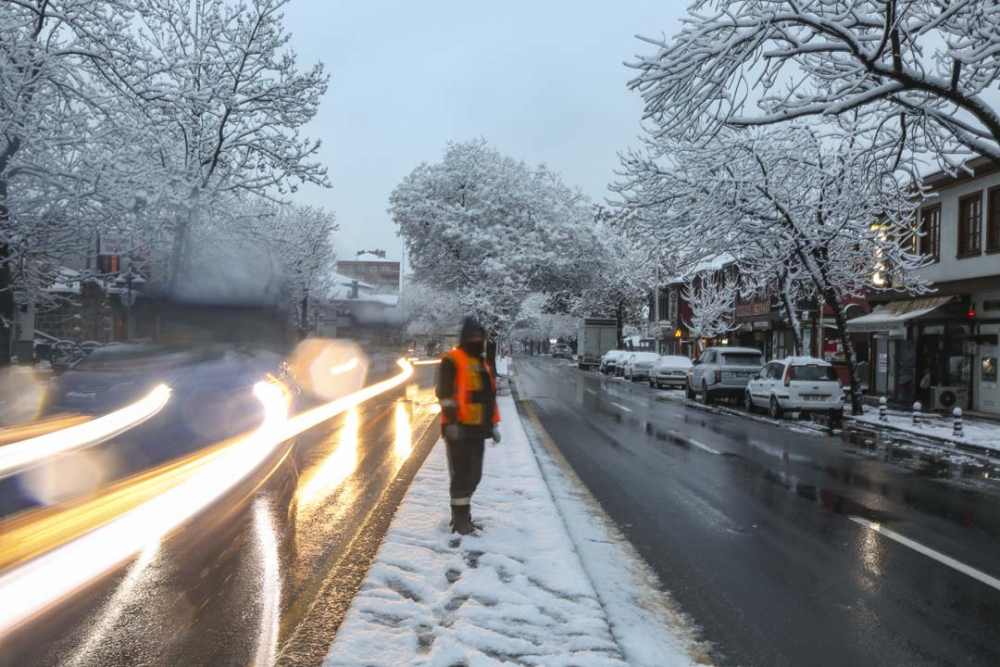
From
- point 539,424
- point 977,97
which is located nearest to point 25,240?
point 539,424

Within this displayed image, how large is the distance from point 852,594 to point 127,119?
18625 mm

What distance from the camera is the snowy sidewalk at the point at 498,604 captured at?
431cm

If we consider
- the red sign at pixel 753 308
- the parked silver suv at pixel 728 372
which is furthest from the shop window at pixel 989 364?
the red sign at pixel 753 308

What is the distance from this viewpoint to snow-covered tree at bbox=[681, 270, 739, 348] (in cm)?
5362

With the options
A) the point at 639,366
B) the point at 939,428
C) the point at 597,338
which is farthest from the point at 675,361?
the point at 939,428

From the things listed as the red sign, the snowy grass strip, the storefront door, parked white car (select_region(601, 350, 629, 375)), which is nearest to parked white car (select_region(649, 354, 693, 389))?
the red sign

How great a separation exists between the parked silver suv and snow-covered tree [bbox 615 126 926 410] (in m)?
3.18

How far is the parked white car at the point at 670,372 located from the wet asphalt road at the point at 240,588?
96.1 feet

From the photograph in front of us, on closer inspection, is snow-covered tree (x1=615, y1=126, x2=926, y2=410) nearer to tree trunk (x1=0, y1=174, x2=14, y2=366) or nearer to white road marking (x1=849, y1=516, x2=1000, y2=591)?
white road marking (x1=849, y1=516, x2=1000, y2=591)

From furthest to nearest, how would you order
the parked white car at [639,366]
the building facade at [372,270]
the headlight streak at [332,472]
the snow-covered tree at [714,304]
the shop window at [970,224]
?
1. the building facade at [372,270]
2. the snow-covered tree at [714,304]
3. the parked white car at [639,366]
4. the shop window at [970,224]
5. the headlight streak at [332,472]

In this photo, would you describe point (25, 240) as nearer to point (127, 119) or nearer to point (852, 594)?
point (127, 119)

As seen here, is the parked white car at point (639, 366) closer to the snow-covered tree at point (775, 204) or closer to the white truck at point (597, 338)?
the white truck at point (597, 338)

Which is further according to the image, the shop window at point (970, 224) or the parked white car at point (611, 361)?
the parked white car at point (611, 361)

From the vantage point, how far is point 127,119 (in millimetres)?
19125
